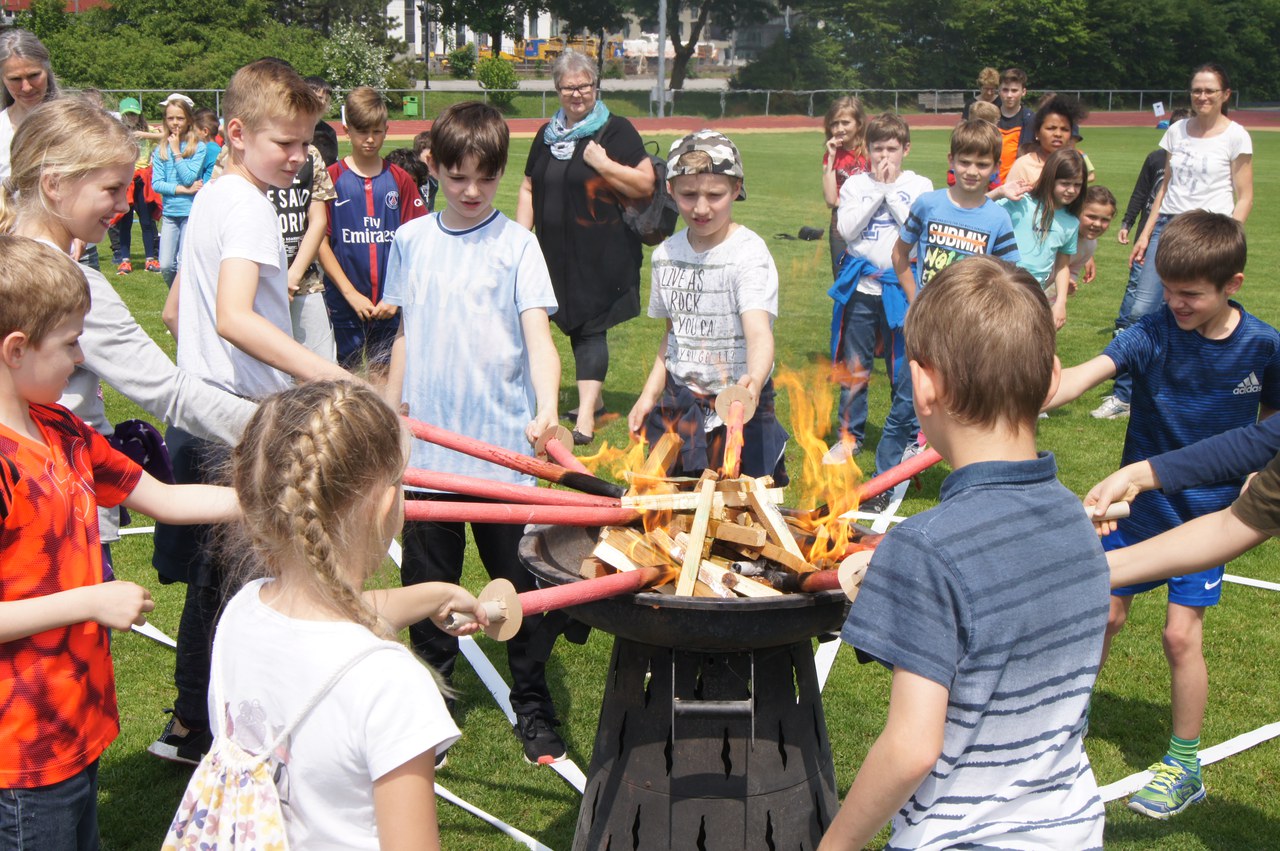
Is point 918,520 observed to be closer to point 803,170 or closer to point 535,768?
point 535,768

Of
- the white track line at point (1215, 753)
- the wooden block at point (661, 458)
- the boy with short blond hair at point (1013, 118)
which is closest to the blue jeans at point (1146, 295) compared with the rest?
the boy with short blond hair at point (1013, 118)

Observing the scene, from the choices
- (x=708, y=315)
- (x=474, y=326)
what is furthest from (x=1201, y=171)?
(x=474, y=326)

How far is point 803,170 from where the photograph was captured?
57.5ft

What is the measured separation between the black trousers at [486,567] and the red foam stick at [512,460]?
0.82m

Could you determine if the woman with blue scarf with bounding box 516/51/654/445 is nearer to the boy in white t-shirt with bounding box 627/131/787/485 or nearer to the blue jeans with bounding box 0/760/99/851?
the boy in white t-shirt with bounding box 627/131/787/485

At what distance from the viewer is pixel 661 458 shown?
11.8 ft

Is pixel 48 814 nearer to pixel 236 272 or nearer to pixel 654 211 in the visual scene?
pixel 236 272

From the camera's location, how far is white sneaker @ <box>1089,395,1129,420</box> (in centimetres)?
873

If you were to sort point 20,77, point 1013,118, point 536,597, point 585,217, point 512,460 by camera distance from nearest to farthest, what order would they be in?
point 536,597
point 512,460
point 20,77
point 585,217
point 1013,118

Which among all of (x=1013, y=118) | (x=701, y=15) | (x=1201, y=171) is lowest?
(x=1201, y=171)

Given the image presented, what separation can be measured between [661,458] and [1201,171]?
690 cm

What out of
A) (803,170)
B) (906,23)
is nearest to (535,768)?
(803,170)

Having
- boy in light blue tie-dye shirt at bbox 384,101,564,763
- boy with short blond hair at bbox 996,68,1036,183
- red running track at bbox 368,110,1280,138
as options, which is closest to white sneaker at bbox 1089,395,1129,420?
boy with short blond hair at bbox 996,68,1036,183

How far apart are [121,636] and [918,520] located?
4314mm
